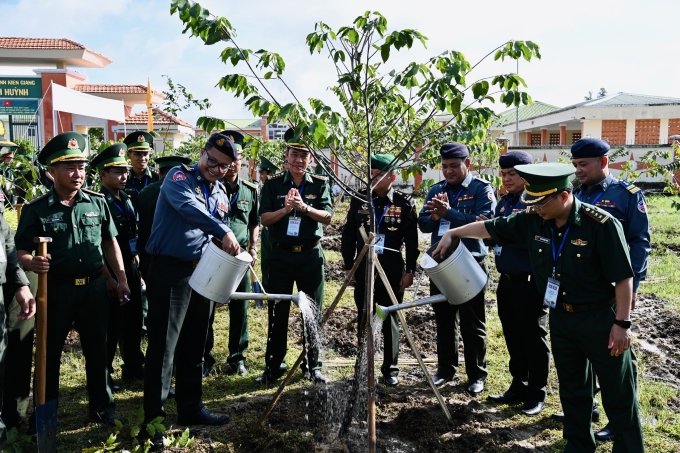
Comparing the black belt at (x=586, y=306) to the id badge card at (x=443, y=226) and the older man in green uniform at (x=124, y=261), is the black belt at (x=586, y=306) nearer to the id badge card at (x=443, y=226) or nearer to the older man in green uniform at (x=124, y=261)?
the id badge card at (x=443, y=226)

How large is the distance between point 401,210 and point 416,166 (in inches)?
28.6

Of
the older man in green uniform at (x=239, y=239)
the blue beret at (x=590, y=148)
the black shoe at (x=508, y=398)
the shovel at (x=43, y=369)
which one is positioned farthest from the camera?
the older man in green uniform at (x=239, y=239)

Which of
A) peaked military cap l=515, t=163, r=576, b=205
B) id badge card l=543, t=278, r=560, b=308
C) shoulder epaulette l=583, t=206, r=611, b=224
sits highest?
peaked military cap l=515, t=163, r=576, b=205

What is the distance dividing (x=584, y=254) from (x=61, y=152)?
350cm

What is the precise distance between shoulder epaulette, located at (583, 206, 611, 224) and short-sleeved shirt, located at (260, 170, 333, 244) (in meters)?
2.39

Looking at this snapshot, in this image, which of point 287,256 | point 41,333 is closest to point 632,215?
point 287,256

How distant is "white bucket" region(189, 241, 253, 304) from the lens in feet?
11.5

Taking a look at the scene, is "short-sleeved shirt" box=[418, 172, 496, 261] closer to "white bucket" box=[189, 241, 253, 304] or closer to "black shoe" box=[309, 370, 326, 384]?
"black shoe" box=[309, 370, 326, 384]

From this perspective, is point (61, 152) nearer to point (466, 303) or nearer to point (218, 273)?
point (218, 273)

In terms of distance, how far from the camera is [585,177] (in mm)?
4309

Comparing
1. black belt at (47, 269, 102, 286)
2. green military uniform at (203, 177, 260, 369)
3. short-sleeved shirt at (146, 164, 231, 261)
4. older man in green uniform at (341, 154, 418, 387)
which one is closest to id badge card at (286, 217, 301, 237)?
older man in green uniform at (341, 154, 418, 387)

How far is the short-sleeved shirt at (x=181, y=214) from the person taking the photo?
382 centimetres

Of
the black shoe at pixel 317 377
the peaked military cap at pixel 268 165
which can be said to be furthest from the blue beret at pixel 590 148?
the peaked military cap at pixel 268 165

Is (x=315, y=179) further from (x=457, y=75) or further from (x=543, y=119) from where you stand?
(x=543, y=119)
